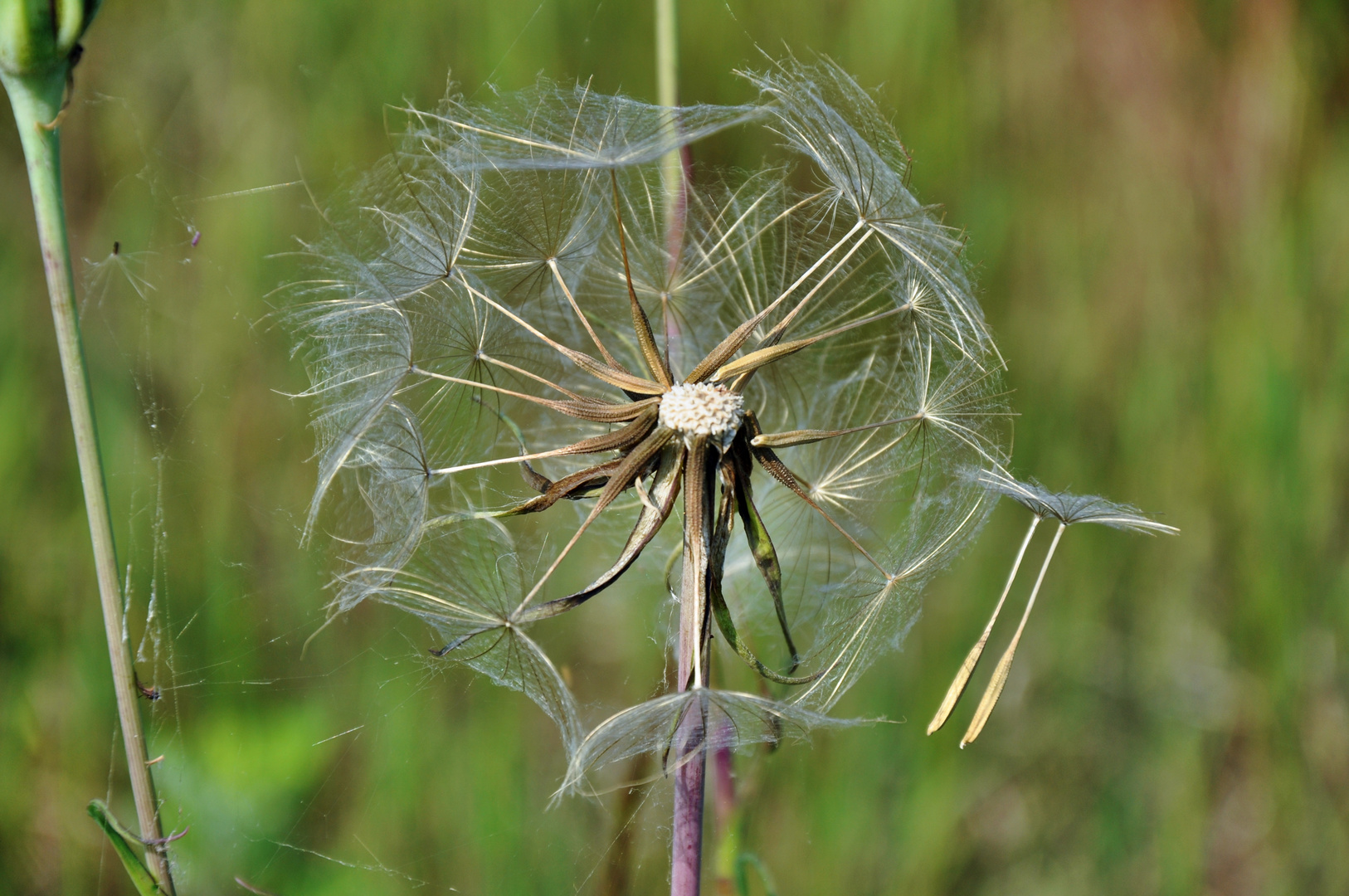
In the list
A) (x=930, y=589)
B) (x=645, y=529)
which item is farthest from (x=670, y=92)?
(x=930, y=589)

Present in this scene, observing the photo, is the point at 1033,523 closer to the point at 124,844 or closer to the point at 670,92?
the point at 670,92

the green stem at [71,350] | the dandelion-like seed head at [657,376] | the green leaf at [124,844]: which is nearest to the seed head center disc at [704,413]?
the dandelion-like seed head at [657,376]

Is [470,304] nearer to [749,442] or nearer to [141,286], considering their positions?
[749,442]

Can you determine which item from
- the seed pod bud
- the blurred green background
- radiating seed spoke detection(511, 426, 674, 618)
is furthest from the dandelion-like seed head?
the seed pod bud

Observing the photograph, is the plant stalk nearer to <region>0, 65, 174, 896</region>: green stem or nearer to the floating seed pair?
the floating seed pair

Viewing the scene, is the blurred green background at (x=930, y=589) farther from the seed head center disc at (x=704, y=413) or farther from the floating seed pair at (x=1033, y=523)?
the seed head center disc at (x=704, y=413)

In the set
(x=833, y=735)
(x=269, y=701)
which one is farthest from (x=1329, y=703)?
(x=269, y=701)
